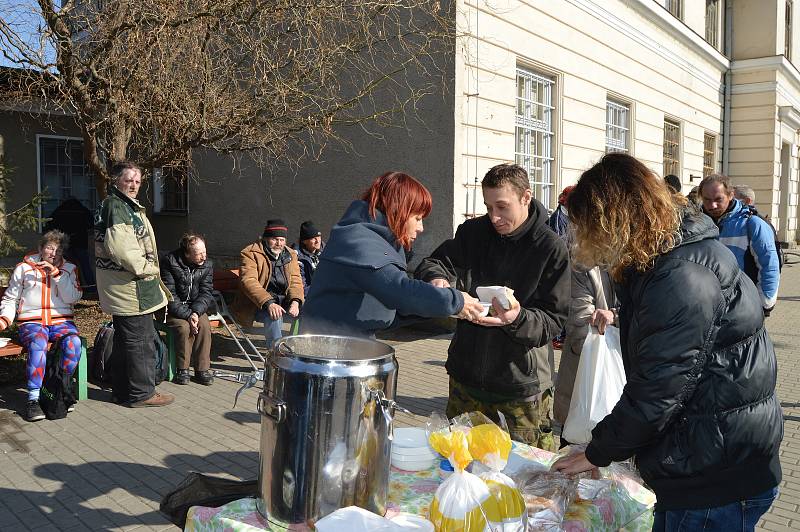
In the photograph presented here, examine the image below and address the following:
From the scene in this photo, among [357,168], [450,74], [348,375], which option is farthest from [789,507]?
[357,168]

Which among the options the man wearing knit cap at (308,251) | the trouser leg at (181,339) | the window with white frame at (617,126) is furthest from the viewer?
the window with white frame at (617,126)

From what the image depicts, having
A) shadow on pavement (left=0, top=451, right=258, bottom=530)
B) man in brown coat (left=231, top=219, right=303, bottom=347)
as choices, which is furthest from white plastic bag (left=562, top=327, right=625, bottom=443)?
man in brown coat (left=231, top=219, right=303, bottom=347)

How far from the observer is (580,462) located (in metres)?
A: 2.10

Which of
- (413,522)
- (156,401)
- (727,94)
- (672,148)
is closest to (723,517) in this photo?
(413,522)

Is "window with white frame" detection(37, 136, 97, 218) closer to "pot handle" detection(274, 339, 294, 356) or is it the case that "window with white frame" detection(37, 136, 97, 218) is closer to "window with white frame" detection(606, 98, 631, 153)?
"window with white frame" detection(606, 98, 631, 153)

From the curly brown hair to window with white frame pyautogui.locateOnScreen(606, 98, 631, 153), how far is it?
12.3 m

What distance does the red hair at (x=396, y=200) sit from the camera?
273cm

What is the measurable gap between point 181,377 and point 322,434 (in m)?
5.27

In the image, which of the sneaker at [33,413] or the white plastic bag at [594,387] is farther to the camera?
the sneaker at [33,413]

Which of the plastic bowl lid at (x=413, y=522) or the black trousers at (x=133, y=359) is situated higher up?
the plastic bowl lid at (x=413, y=522)

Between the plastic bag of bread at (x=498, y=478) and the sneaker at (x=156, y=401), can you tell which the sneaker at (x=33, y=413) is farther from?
the plastic bag of bread at (x=498, y=478)

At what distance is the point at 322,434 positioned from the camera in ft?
5.90

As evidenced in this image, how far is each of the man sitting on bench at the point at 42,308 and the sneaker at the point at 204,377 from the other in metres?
1.31

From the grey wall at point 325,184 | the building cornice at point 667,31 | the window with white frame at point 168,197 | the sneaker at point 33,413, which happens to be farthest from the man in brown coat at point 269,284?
the window with white frame at point 168,197
